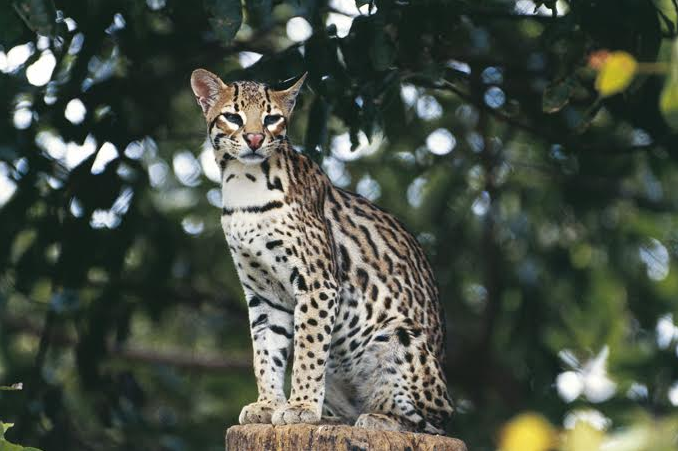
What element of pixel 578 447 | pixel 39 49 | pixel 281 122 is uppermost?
pixel 39 49

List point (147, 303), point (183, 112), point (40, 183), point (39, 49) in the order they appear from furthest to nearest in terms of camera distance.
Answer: point (183, 112)
point (147, 303)
point (40, 183)
point (39, 49)

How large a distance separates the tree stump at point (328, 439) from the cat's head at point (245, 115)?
1.34 meters

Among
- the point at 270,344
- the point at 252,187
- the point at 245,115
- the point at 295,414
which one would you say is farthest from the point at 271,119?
the point at 295,414

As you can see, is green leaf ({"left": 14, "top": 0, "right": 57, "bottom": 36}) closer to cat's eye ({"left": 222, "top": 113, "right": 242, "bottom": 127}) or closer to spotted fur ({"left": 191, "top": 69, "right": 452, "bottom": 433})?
spotted fur ({"left": 191, "top": 69, "right": 452, "bottom": 433})

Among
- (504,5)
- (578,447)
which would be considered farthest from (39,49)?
(578,447)

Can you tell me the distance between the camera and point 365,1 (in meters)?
6.04

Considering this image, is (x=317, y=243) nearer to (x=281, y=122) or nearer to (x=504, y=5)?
(x=281, y=122)

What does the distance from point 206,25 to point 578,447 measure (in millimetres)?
7509

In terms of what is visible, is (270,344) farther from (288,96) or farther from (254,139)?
(288,96)

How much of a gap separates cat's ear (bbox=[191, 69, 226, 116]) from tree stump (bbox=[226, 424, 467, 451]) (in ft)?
5.55

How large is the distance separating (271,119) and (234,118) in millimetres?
186

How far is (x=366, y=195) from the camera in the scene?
12414 mm

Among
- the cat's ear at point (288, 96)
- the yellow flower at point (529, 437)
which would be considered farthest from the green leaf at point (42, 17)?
the yellow flower at point (529, 437)

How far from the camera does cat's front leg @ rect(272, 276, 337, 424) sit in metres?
5.51
